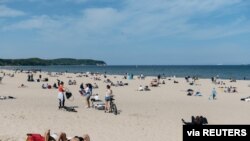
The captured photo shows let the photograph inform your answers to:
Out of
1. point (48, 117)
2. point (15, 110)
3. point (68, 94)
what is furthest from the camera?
point (68, 94)

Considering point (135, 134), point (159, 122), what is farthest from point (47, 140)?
point (159, 122)

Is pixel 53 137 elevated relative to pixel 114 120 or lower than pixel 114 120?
A: elevated

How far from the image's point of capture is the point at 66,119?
1731cm

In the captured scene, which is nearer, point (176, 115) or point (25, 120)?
Result: point (25, 120)

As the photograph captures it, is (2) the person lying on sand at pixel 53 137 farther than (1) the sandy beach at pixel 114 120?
No

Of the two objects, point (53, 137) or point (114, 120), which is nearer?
point (53, 137)

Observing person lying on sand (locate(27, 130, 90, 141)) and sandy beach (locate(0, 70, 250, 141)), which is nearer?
person lying on sand (locate(27, 130, 90, 141))

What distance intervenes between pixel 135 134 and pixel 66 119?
409cm

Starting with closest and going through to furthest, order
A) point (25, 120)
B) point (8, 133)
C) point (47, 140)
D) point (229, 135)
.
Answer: point (229, 135) → point (47, 140) → point (8, 133) → point (25, 120)

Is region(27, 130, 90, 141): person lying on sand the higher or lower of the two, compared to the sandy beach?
higher

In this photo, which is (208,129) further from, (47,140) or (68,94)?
(68,94)

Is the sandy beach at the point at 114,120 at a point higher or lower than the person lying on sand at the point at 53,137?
lower

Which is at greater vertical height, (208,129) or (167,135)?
(208,129)

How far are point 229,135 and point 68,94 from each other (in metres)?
18.5
